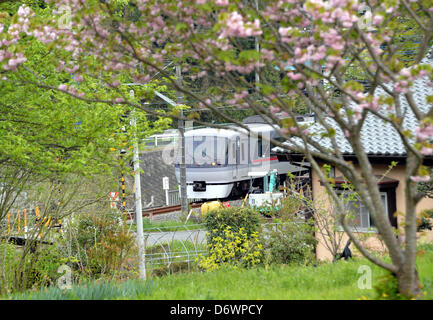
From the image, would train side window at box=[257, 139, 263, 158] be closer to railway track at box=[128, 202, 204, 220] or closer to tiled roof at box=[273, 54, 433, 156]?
railway track at box=[128, 202, 204, 220]

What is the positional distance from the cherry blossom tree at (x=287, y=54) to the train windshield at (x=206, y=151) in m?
19.5

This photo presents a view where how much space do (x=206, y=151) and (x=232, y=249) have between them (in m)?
12.9

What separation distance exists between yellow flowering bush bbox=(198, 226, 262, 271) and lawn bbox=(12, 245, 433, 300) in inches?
164

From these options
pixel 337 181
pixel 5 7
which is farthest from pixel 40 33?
pixel 337 181

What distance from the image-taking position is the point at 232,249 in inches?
545

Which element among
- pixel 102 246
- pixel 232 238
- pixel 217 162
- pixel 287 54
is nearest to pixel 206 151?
pixel 217 162

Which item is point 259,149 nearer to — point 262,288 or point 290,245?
point 290,245

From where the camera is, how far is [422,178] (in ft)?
16.3

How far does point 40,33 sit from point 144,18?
1.16 meters

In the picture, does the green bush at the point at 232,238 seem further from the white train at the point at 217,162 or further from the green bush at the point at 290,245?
the white train at the point at 217,162

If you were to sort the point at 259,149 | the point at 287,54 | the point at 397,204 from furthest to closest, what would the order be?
the point at 259,149
the point at 397,204
the point at 287,54

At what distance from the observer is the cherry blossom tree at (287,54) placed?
4.87 m

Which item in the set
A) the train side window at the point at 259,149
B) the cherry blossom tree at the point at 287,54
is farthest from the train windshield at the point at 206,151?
the cherry blossom tree at the point at 287,54
